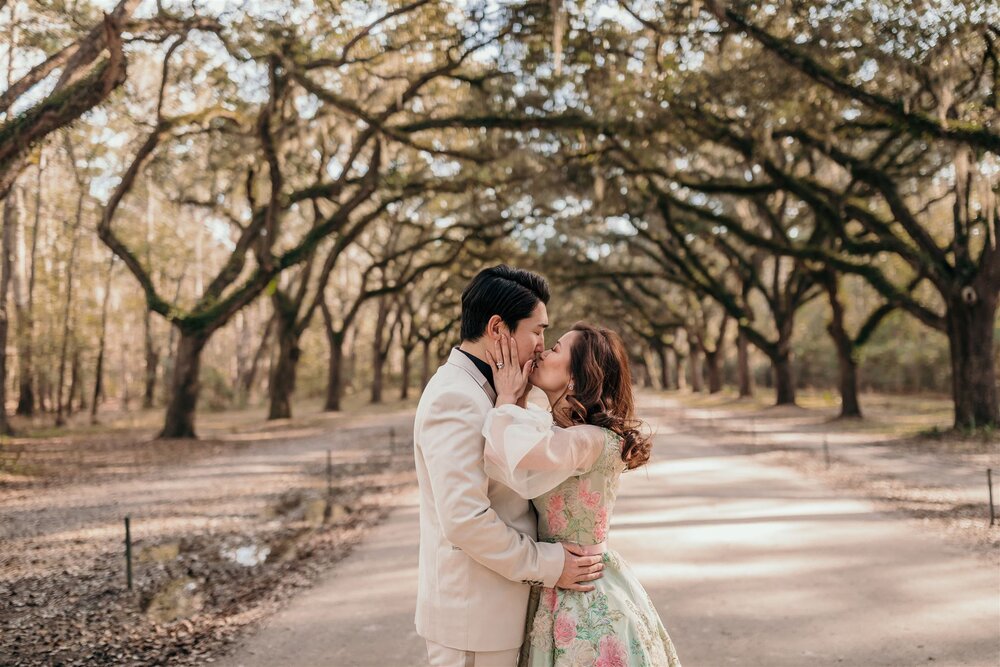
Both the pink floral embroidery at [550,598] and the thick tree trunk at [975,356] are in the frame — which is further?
the thick tree trunk at [975,356]

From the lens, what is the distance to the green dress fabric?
8.42 feet

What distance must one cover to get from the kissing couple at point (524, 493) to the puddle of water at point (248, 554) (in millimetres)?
5729

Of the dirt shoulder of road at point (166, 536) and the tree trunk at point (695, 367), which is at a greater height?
the tree trunk at point (695, 367)

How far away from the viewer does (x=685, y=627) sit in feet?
17.2

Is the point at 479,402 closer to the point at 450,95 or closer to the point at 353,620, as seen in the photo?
the point at 353,620

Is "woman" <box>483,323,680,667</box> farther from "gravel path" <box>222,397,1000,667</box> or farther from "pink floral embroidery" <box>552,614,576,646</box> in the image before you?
"gravel path" <box>222,397,1000,667</box>

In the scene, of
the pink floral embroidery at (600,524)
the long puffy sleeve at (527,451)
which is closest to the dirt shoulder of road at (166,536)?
the pink floral embroidery at (600,524)

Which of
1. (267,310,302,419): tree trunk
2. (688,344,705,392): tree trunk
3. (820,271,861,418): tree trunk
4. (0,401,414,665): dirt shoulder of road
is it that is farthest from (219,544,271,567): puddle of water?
(688,344,705,392): tree trunk

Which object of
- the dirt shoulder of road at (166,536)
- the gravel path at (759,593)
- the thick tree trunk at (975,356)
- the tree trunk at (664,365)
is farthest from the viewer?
the tree trunk at (664,365)

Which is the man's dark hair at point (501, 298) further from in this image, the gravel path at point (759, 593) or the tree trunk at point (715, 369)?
the tree trunk at point (715, 369)

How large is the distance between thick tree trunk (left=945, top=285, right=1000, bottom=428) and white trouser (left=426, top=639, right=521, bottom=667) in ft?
52.8

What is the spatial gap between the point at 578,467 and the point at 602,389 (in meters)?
0.31

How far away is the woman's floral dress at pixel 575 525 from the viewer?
95.4 inches

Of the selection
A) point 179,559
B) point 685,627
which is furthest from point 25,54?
point 685,627
